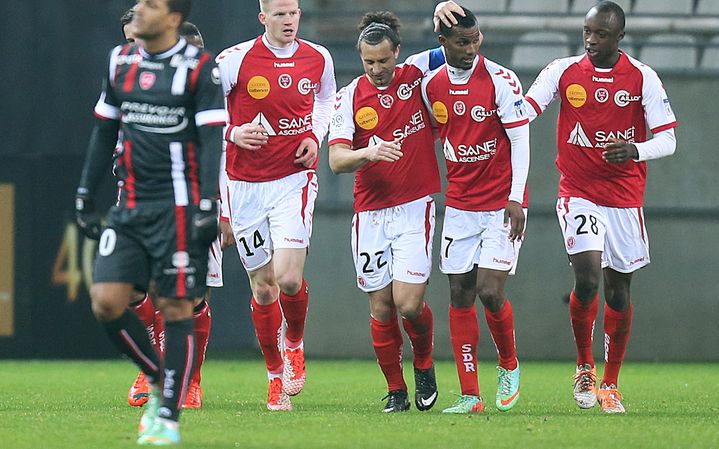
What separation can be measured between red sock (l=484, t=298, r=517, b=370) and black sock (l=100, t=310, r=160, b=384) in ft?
7.58

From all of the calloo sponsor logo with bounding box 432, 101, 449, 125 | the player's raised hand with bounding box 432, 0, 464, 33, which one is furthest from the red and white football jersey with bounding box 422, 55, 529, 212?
the player's raised hand with bounding box 432, 0, 464, 33

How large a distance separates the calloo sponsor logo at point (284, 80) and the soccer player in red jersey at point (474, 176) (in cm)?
82

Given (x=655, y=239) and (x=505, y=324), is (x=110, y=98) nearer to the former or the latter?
(x=505, y=324)

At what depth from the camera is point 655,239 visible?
1368cm

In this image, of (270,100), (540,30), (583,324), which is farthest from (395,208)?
(540,30)

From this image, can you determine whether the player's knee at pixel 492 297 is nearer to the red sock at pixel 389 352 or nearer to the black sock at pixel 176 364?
the red sock at pixel 389 352

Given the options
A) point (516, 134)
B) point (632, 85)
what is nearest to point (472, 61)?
point (516, 134)

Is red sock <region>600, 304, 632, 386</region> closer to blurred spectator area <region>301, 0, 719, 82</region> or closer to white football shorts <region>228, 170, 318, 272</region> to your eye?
white football shorts <region>228, 170, 318, 272</region>

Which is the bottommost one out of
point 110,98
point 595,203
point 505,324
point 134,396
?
point 134,396

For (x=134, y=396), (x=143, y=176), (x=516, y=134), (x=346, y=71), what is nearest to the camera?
(x=143, y=176)

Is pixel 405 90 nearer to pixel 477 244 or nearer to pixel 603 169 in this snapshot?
pixel 477 244

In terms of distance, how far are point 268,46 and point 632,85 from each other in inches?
86.0

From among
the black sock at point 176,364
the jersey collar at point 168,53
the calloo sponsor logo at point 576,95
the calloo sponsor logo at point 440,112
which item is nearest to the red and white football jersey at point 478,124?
the calloo sponsor logo at point 440,112

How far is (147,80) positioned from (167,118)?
0.63 ft
